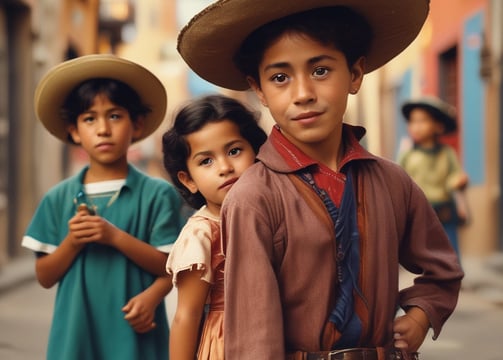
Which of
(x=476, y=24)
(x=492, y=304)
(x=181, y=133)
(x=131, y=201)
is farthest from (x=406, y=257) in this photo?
(x=476, y=24)

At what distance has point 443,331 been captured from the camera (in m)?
6.52

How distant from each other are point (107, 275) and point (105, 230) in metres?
0.20

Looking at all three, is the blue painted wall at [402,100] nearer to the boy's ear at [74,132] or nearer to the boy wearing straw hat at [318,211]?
the boy's ear at [74,132]

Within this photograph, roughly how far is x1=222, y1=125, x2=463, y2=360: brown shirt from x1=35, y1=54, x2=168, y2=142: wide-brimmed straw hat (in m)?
1.38

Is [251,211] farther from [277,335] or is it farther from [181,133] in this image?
[181,133]

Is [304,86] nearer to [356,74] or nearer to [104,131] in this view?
[356,74]

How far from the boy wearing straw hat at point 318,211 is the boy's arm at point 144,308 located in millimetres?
1164

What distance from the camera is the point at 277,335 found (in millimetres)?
2014

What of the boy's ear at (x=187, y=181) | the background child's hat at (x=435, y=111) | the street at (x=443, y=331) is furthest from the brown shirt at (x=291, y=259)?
the background child's hat at (x=435, y=111)

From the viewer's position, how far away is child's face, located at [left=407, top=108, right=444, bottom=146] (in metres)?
7.18

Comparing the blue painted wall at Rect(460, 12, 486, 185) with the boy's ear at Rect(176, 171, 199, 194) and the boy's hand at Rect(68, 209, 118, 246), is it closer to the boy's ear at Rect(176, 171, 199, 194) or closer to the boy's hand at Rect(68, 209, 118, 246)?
the boy's hand at Rect(68, 209, 118, 246)

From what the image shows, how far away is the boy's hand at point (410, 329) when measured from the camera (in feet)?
7.31

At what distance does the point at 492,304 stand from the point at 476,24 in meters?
5.10

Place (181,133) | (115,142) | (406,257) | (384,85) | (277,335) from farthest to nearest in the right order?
(384,85)
(115,142)
(181,133)
(406,257)
(277,335)
